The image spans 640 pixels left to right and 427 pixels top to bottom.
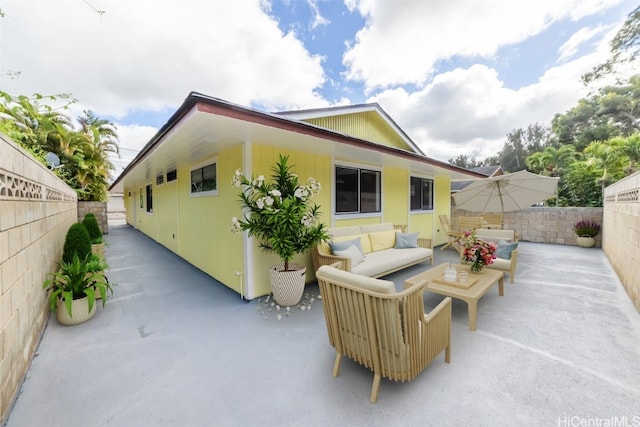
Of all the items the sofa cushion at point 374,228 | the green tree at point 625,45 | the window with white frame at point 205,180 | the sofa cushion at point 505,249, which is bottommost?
the sofa cushion at point 505,249

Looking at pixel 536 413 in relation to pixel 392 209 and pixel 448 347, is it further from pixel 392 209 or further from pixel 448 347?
pixel 392 209

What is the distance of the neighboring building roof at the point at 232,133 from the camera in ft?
8.05

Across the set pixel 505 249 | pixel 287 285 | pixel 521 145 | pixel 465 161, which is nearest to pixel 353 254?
pixel 287 285

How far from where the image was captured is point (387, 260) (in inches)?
184

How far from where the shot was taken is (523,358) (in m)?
2.38

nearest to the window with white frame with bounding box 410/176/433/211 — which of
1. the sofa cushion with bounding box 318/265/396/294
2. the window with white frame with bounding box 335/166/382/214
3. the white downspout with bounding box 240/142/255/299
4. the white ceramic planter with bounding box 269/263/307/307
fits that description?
the window with white frame with bounding box 335/166/382/214

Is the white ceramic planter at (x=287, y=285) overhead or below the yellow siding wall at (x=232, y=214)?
below

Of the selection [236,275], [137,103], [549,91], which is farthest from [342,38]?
[549,91]

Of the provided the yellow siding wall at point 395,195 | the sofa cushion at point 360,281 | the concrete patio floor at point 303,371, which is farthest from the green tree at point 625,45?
the sofa cushion at point 360,281

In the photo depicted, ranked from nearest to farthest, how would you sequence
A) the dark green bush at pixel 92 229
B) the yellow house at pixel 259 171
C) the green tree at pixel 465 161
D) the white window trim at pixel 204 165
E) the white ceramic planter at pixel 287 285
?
the yellow house at pixel 259 171 → the white ceramic planter at pixel 287 285 → the white window trim at pixel 204 165 → the dark green bush at pixel 92 229 → the green tree at pixel 465 161

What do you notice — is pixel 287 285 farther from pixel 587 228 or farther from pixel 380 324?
pixel 587 228

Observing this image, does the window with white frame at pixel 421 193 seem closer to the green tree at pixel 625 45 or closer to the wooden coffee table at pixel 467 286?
the wooden coffee table at pixel 467 286

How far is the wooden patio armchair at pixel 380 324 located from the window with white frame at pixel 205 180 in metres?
3.55

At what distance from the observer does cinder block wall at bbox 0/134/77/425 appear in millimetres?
1772
